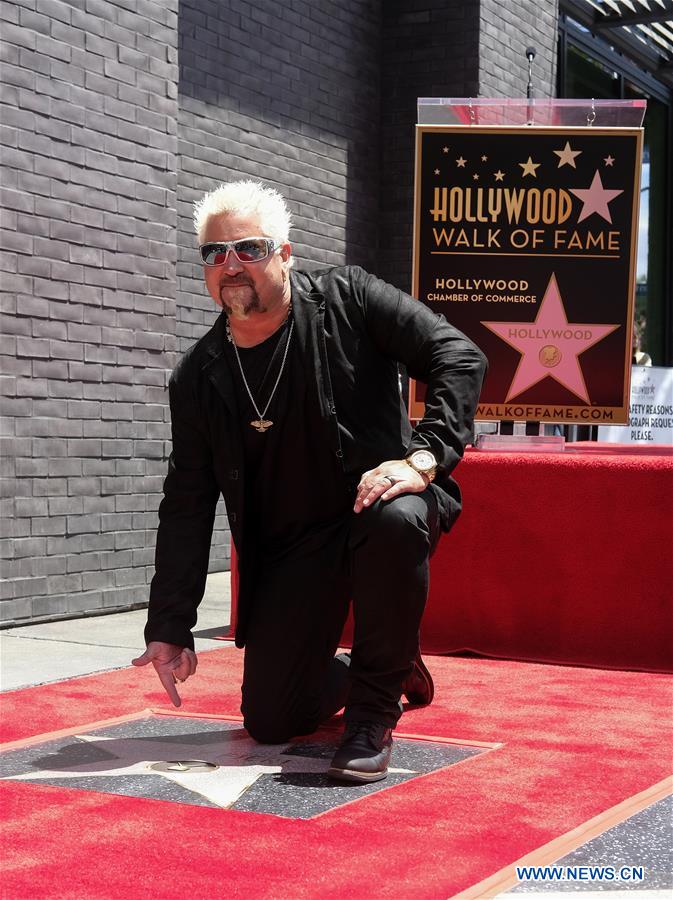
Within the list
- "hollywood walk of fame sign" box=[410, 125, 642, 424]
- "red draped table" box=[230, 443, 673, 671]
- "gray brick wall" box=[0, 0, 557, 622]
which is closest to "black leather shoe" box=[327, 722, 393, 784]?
"red draped table" box=[230, 443, 673, 671]

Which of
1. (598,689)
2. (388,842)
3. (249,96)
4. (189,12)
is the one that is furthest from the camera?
(249,96)

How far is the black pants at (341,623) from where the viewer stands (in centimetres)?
307

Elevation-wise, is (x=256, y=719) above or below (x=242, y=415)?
below

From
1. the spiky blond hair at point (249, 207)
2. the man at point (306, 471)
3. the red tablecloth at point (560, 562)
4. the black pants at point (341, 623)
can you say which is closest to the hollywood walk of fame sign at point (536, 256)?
the red tablecloth at point (560, 562)

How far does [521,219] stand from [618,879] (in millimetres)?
3317

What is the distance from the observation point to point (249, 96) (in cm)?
796

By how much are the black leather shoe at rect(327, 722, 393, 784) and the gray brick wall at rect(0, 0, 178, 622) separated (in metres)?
2.64

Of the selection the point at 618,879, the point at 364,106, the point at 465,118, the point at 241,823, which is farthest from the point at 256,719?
the point at 364,106

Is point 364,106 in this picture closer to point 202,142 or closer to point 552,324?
point 202,142

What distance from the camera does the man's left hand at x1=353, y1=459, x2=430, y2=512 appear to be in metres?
3.01

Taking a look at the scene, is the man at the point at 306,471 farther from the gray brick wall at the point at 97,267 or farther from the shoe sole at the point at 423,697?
the gray brick wall at the point at 97,267

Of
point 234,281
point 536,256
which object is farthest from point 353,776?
point 536,256

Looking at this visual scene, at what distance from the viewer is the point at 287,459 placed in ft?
11.0

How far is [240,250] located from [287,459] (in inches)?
22.1
